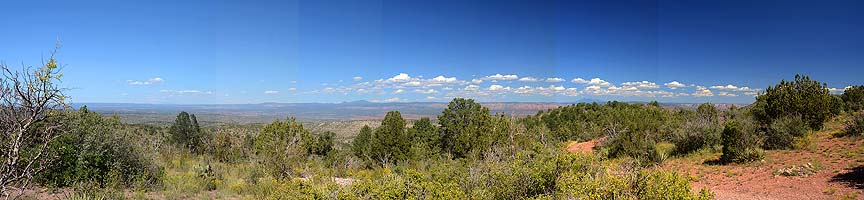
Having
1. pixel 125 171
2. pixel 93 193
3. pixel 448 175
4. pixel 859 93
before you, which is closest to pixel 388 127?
pixel 125 171

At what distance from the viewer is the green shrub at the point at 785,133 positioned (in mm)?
20781

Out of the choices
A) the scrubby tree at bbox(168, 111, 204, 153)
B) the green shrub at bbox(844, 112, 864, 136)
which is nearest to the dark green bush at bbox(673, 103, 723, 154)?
the green shrub at bbox(844, 112, 864, 136)

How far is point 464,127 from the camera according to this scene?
2916 cm

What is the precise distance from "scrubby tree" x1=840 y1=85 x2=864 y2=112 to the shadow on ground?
90.7 feet

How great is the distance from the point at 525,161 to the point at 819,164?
590 inches

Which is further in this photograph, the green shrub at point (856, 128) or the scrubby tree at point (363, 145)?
the scrubby tree at point (363, 145)

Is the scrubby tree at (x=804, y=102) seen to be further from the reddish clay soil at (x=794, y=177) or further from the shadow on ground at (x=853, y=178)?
the shadow on ground at (x=853, y=178)

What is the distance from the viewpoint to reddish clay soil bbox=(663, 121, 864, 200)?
13.0m

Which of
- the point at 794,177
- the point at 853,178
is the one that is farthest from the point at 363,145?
the point at 853,178

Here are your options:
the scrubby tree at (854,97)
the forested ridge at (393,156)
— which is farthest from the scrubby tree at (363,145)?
the scrubby tree at (854,97)

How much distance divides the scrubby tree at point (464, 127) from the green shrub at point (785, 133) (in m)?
14.1

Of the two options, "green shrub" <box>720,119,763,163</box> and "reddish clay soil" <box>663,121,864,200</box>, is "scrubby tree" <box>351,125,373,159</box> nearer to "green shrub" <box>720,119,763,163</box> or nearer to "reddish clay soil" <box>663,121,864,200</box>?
"reddish clay soil" <box>663,121,864,200</box>

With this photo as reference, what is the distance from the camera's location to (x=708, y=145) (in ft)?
81.1

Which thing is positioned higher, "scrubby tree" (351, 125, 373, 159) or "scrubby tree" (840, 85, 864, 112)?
"scrubby tree" (840, 85, 864, 112)
